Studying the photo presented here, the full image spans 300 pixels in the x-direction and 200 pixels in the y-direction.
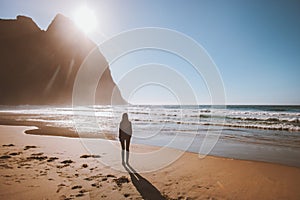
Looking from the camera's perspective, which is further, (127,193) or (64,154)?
(64,154)

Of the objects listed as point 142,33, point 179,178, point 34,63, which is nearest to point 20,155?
point 179,178

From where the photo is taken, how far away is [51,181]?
490 centimetres

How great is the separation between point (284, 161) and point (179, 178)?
466cm

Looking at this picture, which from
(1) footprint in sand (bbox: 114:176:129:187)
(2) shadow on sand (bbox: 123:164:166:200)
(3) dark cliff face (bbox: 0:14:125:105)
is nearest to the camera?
(2) shadow on sand (bbox: 123:164:166:200)

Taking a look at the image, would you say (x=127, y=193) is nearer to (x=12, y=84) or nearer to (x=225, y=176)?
(x=225, y=176)

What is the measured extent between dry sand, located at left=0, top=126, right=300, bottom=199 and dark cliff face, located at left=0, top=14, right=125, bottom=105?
315ft

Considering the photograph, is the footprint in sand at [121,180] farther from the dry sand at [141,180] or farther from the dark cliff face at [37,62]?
the dark cliff face at [37,62]

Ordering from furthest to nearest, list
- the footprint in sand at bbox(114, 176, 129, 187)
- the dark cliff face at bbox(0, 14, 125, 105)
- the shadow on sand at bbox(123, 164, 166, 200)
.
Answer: the dark cliff face at bbox(0, 14, 125, 105), the footprint in sand at bbox(114, 176, 129, 187), the shadow on sand at bbox(123, 164, 166, 200)

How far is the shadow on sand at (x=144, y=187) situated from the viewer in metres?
4.32

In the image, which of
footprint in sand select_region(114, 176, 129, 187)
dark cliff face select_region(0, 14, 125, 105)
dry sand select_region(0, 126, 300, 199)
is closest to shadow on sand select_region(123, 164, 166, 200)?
dry sand select_region(0, 126, 300, 199)

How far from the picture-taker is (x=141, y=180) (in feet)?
17.3

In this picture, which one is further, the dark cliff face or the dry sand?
the dark cliff face

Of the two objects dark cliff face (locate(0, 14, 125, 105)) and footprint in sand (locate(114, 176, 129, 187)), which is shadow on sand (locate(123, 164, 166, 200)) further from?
dark cliff face (locate(0, 14, 125, 105))

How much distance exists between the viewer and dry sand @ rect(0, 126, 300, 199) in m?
4.37
